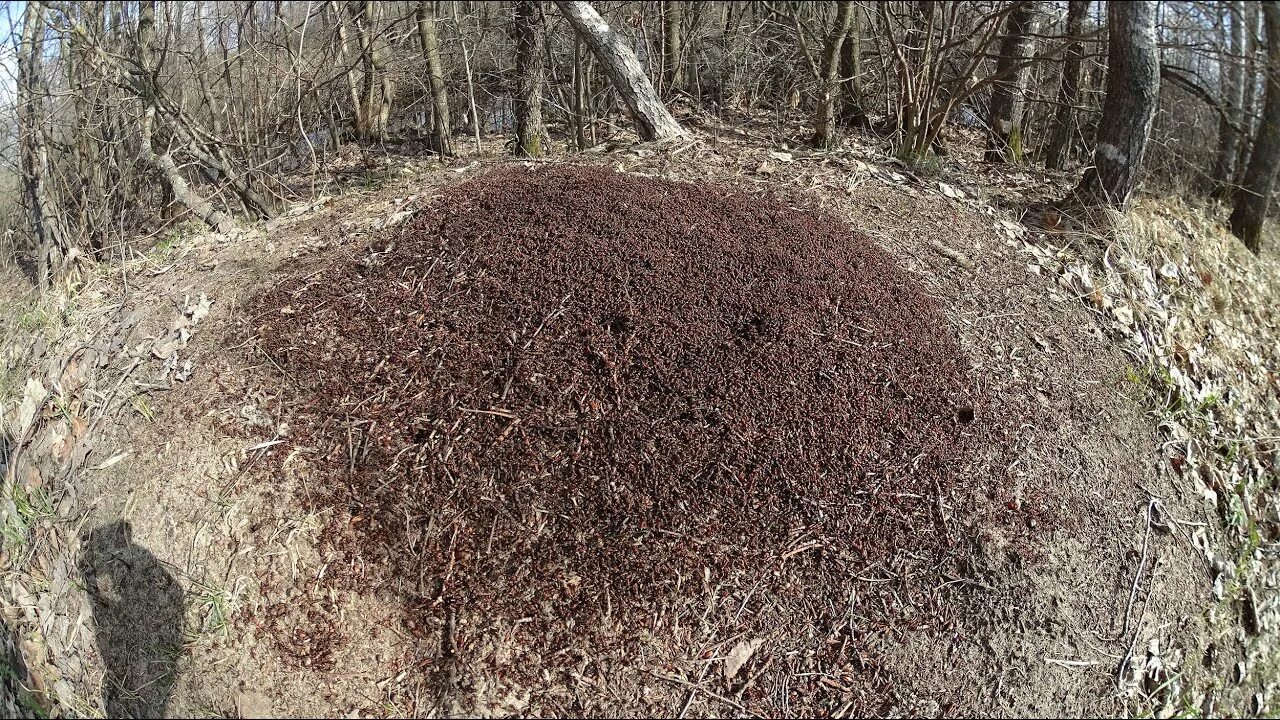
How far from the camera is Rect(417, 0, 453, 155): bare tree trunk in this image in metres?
6.73

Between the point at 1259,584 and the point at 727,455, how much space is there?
2.77 metres

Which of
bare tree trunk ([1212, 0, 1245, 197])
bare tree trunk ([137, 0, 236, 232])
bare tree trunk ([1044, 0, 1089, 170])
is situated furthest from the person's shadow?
bare tree trunk ([1212, 0, 1245, 197])

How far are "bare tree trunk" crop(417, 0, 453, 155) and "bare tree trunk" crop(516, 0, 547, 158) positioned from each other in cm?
80

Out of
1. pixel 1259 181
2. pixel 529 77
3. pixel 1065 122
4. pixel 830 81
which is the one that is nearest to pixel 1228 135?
pixel 1259 181

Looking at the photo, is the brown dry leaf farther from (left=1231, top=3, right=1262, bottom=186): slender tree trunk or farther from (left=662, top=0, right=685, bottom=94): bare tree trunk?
(left=662, top=0, right=685, bottom=94): bare tree trunk

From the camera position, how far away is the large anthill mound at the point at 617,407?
294 centimetres

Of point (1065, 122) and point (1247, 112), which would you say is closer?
point (1247, 112)

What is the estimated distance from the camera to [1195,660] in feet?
10.5

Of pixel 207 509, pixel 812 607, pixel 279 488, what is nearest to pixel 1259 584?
pixel 812 607

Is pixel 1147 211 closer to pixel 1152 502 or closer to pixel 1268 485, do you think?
pixel 1268 485

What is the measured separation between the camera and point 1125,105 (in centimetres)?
453

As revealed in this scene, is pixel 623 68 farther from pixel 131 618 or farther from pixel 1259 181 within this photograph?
pixel 1259 181

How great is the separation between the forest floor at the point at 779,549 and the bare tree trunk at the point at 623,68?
0.66 m

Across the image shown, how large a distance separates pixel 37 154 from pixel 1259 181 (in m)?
9.94
